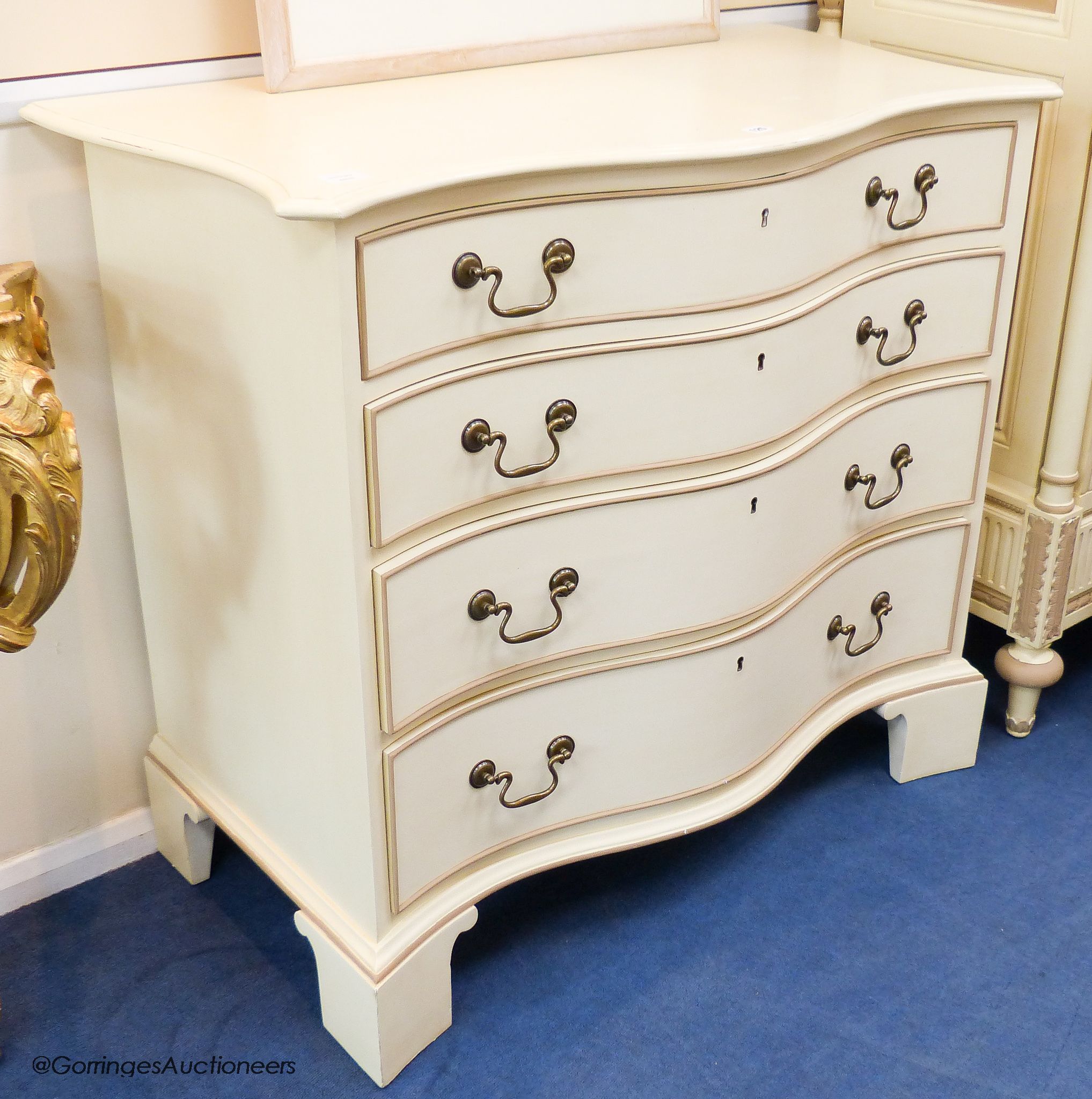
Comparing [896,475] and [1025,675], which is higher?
[896,475]

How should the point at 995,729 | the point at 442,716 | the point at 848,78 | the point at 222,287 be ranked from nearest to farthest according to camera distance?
the point at 222,287 < the point at 442,716 < the point at 848,78 < the point at 995,729

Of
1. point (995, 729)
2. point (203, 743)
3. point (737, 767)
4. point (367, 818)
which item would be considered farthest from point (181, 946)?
point (995, 729)

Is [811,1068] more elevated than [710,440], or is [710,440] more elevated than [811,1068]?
[710,440]

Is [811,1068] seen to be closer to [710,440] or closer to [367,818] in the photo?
[367,818]

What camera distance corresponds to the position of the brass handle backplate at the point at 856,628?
161cm

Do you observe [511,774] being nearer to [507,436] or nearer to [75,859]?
[507,436]

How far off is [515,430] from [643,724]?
16.3 inches

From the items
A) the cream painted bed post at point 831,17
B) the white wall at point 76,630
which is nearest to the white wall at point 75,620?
the white wall at point 76,630

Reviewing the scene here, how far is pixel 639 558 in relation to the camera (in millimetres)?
1342

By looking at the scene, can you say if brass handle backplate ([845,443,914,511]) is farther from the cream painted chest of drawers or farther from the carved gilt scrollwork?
the carved gilt scrollwork

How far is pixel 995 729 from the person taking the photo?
1.93 m

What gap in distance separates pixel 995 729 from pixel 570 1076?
906mm

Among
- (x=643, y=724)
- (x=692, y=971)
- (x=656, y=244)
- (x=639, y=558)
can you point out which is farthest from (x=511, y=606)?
(x=692, y=971)

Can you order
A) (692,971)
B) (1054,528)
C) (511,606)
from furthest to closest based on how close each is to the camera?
(1054,528), (692,971), (511,606)
